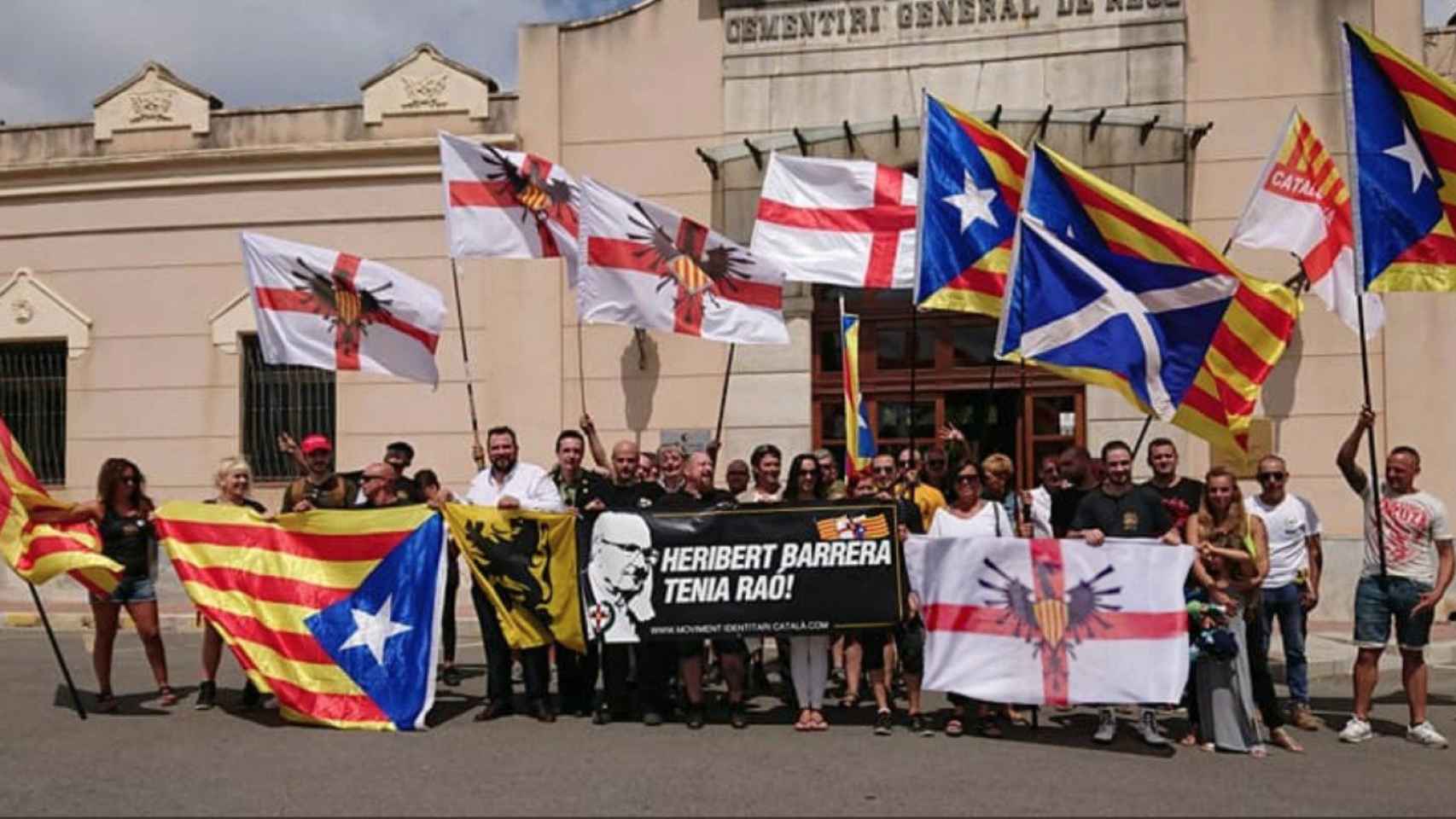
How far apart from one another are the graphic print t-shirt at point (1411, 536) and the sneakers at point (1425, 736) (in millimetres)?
865

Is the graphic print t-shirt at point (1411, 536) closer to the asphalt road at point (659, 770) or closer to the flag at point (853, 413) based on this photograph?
Answer: the asphalt road at point (659, 770)

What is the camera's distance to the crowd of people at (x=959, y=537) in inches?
316

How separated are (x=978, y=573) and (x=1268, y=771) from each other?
6.13 feet

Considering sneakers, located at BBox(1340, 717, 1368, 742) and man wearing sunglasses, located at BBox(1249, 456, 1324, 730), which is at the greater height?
man wearing sunglasses, located at BBox(1249, 456, 1324, 730)

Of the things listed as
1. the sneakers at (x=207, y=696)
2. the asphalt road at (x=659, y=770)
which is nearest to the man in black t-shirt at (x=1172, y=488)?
the asphalt road at (x=659, y=770)

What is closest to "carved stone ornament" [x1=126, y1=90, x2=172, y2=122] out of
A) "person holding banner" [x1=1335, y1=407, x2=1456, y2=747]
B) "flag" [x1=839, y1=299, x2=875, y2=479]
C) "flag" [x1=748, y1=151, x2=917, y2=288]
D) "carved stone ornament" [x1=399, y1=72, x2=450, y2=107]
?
"carved stone ornament" [x1=399, y1=72, x2=450, y2=107]

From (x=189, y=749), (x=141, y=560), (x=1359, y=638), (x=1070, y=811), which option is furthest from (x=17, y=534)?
(x=1359, y=638)

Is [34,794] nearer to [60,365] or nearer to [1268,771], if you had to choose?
[1268,771]

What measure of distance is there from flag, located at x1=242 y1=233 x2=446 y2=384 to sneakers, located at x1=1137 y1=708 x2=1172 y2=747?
595 cm

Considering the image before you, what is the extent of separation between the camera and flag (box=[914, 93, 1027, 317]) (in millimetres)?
9039

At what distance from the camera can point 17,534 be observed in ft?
28.7

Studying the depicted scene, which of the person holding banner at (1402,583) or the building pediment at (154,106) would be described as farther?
the building pediment at (154,106)

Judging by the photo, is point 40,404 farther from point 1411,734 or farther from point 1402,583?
point 1411,734

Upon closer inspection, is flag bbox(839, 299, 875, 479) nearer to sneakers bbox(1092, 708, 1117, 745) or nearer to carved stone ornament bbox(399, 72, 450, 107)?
sneakers bbox(1092, 708, 1117, 745)
